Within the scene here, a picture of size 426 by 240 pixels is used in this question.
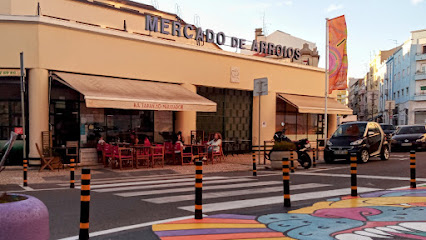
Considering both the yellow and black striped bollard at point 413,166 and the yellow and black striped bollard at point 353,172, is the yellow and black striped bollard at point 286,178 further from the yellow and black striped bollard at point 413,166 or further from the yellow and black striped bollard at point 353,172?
the yellow and black striped bollard at point 413,166

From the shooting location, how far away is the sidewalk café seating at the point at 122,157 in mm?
14589

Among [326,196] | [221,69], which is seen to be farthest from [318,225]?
[221,69]

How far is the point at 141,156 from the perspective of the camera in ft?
49.4

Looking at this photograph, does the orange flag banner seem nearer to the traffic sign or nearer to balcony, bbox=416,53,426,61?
the traffic sign

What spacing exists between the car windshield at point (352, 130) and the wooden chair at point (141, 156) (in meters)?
8.26

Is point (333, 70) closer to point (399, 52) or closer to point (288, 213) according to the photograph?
point (288, 213)

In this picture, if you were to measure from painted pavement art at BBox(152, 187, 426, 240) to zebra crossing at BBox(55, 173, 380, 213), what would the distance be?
3.43 feet

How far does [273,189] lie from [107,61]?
977 centimetres

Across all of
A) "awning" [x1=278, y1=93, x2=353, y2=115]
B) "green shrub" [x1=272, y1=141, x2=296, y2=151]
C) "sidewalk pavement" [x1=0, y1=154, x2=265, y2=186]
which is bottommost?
"sidewalk pavement" [x1=0, y1=154, x2=265, y2=186]

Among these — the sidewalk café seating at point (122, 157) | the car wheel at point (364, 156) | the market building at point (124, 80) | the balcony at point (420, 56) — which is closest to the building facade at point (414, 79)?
the balcony at point (420, 56)

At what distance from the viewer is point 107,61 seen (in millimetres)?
16609

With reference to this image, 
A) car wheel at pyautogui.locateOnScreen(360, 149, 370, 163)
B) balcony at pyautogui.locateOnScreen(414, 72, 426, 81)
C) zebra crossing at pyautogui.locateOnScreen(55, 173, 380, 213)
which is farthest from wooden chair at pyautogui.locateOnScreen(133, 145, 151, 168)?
balcony at pyautogui.locateOnScreen(414, 72, 426, 81)

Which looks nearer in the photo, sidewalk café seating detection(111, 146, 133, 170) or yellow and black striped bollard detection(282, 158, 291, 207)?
yellow and black striped bollard detection(282, 158, 291, 207)

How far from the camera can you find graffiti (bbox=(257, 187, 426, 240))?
17.4 feet
